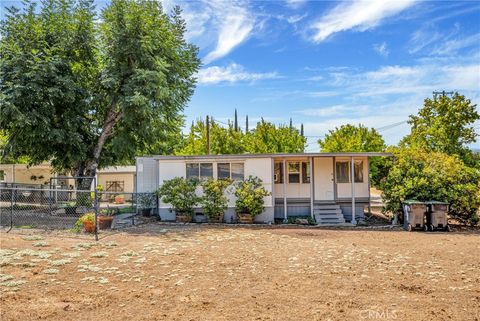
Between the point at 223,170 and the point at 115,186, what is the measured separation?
57.2 ft

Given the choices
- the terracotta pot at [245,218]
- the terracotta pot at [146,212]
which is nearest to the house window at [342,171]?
the terracotta pot at [245,218]

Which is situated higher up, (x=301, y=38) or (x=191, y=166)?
(x=301, y=38)

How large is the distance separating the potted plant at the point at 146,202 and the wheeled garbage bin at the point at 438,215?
36.9 ft

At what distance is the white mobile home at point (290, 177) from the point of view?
49.9 feet

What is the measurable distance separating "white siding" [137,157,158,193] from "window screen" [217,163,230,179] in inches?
131

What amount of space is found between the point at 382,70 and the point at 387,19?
16.5ft

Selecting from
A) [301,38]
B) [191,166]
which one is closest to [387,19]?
[301,38]

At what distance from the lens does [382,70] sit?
17406mm

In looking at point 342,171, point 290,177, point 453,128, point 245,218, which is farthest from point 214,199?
point 453,128

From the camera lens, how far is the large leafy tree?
15.9 meters

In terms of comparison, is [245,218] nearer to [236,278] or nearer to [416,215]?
[416,215]

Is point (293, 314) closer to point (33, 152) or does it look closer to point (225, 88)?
point (33, 152)

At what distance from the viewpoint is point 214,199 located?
14.7 m

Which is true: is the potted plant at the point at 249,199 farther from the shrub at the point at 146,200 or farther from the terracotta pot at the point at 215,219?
the shrub at the point at 146,200
